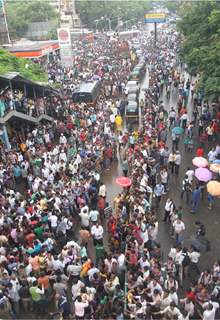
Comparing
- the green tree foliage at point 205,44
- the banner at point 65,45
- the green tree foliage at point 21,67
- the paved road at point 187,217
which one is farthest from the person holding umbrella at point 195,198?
the banner at point 65,45

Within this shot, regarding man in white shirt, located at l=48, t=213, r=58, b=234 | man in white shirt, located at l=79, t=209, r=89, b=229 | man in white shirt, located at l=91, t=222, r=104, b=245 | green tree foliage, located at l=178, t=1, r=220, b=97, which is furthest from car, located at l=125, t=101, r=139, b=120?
man in white shirt, located at l=91, t=222, r=104, b=245

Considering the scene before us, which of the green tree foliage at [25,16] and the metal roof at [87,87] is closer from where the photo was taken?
the metal roof at [87,87]


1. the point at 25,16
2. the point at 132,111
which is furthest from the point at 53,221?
the point at 25,16

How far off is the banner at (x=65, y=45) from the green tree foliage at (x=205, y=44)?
1168 centimetres

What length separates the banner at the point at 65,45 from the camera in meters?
36.0

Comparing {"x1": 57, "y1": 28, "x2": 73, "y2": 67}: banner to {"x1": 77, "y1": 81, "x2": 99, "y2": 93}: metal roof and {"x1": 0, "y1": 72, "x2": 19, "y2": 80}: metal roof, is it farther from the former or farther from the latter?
{"x1": 0, "y1": 72, "x2": 19, "y2": 80}: metal roof

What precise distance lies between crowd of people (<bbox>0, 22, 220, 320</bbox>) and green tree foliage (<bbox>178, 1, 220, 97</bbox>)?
2.57m

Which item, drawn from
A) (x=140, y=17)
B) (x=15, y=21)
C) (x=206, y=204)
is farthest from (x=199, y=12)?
(x=140, y=17)

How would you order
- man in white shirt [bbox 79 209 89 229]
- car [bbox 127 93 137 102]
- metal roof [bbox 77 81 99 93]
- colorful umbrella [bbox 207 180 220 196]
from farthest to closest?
metal roof [bbox 77 81 99 93] < car [bbox 127 93 137 102] < colorful umbrella [bbox 207 180 220 196] < man in white shirt [bbox 79 209 89 229]

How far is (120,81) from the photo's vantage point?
33.8 m

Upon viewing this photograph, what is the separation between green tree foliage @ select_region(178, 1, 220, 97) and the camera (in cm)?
1812

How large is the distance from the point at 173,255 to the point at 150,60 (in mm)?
36339

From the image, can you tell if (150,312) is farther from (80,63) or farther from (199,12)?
(80,63)

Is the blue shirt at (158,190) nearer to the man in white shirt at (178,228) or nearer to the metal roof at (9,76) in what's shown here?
the man in white shirt at (178,228)
